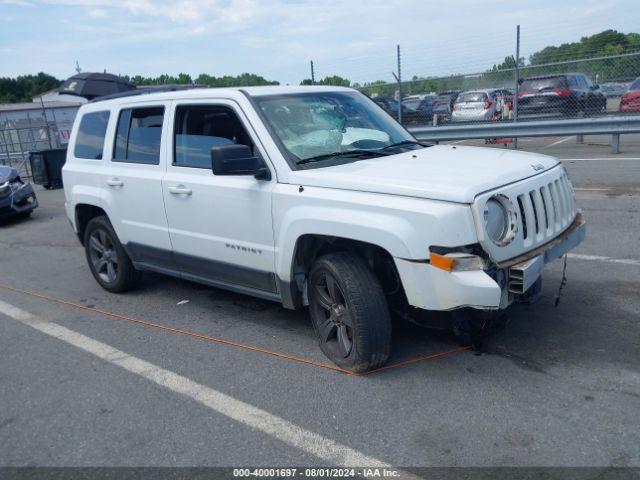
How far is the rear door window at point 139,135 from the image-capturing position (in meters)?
5.09

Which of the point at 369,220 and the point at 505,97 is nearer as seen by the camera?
the point at 369,220

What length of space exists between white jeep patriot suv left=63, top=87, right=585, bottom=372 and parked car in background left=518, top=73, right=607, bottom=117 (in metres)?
11.0

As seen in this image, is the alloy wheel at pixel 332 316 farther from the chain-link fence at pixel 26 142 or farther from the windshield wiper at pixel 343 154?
the chain-link fence at pixel 26 142

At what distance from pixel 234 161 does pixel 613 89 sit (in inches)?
563

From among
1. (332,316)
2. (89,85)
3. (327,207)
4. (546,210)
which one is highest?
(89,85)

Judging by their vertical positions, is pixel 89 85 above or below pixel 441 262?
above

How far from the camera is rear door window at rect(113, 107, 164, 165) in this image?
16.7ft

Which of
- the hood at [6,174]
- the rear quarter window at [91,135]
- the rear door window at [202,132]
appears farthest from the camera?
the hood at [6,174]

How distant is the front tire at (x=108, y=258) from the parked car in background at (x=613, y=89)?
13366 millimetres

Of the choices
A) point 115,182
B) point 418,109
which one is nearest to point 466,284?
point 115,182

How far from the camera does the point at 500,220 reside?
11.5 ft

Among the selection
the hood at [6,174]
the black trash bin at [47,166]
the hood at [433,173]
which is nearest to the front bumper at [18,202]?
the hood at [6,174]

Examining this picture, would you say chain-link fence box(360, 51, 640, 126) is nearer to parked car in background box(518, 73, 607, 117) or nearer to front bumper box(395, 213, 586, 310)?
parked car in background box(518, 73, 607, 117)

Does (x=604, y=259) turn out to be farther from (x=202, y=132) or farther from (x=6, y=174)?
(x=6, y=174)
